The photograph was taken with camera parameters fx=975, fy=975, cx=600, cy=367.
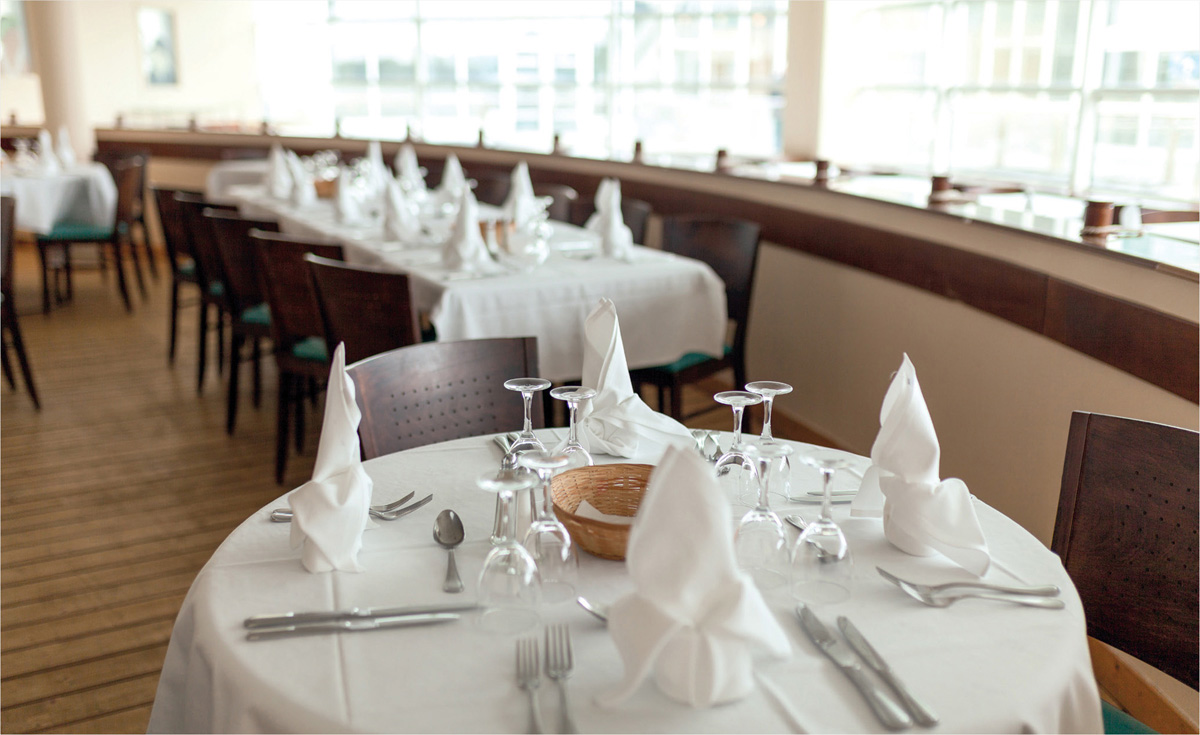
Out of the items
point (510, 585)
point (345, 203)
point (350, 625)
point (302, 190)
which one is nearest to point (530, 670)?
point (510, 585)

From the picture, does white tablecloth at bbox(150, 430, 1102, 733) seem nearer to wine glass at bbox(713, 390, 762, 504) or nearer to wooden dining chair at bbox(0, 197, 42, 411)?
wine glass at bbox(713, 390, 762, 504)

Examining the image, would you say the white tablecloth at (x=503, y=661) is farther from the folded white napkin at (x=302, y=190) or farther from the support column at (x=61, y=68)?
the support column at (x=61, y=68)

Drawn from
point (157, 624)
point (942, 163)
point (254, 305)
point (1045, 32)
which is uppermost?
point (1045, 32)

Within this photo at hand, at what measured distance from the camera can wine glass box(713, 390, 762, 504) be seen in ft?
5.01

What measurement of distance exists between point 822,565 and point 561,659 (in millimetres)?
389

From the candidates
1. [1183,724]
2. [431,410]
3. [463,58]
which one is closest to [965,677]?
[431,410]

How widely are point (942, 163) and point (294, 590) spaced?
4995 millimetres

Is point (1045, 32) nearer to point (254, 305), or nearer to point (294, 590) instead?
point (254, 305)

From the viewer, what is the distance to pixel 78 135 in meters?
8.65

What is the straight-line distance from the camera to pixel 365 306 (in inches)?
118

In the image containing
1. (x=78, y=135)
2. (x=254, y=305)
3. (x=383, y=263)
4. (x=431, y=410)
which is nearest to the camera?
(x=431, y=410)

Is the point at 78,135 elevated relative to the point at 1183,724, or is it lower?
elevated

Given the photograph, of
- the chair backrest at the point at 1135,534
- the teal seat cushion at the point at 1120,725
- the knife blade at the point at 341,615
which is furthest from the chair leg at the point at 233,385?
the teal seat cushion at the point at 1120,725

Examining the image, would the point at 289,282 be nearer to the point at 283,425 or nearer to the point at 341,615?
the point at 283,425
